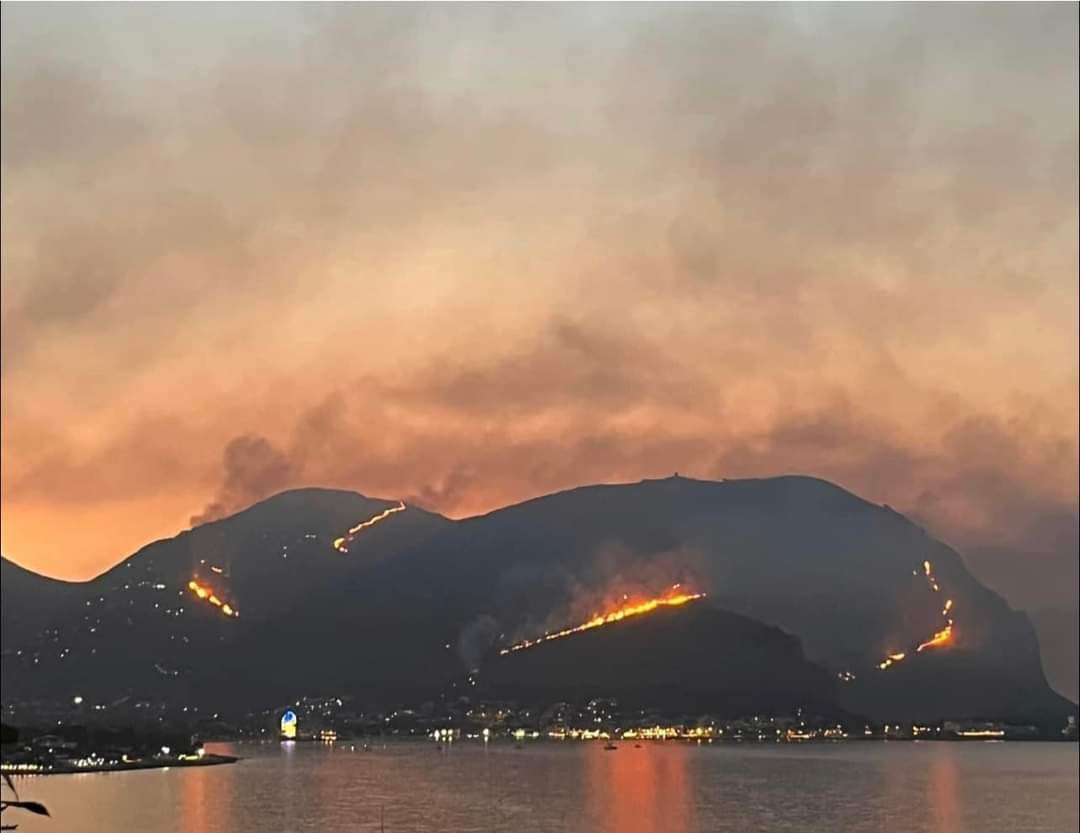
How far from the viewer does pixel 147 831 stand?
189 ft

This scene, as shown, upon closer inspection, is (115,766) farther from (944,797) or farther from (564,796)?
(944,797)

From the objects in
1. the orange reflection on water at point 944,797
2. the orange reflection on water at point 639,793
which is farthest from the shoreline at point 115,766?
the orange reflection on water at point 944,797

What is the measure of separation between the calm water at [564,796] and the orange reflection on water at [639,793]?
5.4 inches

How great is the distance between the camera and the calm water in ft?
204

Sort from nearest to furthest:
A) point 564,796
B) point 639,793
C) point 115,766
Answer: point 564,796 < point 639,793 < point 115,766

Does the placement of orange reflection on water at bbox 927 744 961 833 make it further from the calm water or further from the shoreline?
the shoreline

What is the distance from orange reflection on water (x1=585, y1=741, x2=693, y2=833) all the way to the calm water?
14 centimetres

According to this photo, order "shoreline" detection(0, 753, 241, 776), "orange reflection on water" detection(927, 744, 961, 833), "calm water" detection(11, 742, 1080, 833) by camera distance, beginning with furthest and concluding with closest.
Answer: "shoreline" detection(0, 753, 241, 776)
"orange reflection on water" detection(927, 744, 961, 833)
"calm water" detection(11, 742, 1080, 833)

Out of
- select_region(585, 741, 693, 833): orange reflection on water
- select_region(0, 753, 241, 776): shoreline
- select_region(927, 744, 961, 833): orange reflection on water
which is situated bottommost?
select_region(927, 744, 961, 833): orange reflection on water

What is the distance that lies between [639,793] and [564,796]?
5510mm

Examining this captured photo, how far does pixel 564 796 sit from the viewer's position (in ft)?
264

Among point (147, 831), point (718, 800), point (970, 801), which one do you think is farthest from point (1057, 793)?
point (147, 831)

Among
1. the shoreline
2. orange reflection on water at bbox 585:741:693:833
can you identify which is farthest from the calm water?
the shoreline

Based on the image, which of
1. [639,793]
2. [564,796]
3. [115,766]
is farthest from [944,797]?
[115,766]
